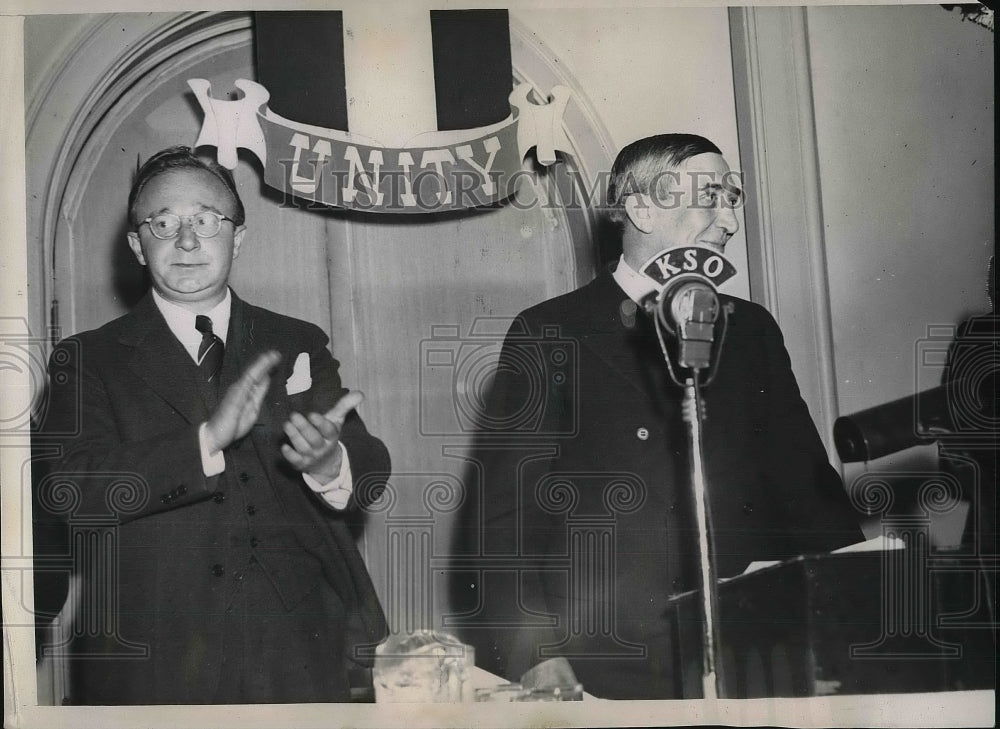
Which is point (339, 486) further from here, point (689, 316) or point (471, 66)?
point (471, 66)

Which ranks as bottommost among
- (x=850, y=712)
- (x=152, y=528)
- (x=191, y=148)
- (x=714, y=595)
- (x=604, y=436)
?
(x=850, y=712)

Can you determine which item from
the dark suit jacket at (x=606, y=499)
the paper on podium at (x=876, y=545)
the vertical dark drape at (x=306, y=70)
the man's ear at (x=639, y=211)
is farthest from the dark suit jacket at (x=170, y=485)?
the paper on podium at (x=876, y=545)

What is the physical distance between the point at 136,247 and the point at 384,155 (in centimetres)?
82

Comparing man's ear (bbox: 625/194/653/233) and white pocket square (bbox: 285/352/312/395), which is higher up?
man's ear (bbox: 625/194/653/233)

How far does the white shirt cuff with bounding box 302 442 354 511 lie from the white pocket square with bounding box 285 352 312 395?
8.2 inches

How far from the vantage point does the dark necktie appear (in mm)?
3354

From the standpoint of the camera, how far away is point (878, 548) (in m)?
3.42

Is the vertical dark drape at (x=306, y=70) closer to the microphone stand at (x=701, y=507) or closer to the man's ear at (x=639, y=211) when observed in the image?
the man's ear at (x=639, y=211)

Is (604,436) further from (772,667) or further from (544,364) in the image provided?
(772,667)

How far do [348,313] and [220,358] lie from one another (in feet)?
1.36

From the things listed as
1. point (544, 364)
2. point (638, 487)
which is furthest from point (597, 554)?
point (544, 364)

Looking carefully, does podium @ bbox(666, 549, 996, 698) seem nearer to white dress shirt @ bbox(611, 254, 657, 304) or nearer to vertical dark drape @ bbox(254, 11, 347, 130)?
white dress shirt @ bbox(611, 254, 657, 304)

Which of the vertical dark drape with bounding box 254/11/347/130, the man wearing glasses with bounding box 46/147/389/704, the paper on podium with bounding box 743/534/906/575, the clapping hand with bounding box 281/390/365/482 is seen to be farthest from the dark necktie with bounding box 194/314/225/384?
the paper on podium with bounding box 743/534/906/575

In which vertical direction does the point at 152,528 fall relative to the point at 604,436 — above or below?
below
